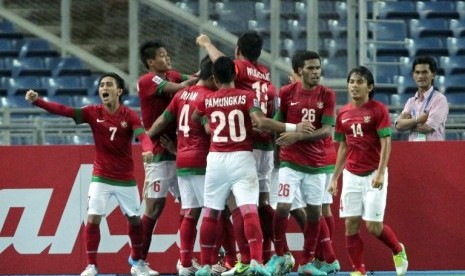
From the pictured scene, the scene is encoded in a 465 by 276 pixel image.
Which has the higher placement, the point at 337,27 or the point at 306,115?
the point at 337,27

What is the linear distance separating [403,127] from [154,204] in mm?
2617

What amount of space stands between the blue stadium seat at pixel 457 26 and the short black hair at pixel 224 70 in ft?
31.3

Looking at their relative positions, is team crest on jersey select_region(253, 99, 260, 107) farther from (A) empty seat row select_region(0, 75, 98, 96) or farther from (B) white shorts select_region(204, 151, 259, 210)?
(A) empty seat row select_region(0, 75, 98, 96)

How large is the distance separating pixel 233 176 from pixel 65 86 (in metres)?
8.65

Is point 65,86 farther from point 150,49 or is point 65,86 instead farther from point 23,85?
point 150,49

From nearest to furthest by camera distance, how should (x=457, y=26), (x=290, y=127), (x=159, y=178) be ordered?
(x=290, y=127) < (x=159, y=178) < (x=457, y=26)

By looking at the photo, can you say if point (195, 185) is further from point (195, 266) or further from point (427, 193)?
point (427, 193)

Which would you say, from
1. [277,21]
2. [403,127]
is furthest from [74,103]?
[403,127]

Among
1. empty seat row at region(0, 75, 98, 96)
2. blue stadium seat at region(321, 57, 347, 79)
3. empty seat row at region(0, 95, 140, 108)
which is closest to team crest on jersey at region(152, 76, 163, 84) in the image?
blue stadium seat at region(321, 57, 347, 79)

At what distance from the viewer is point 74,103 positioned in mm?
20688

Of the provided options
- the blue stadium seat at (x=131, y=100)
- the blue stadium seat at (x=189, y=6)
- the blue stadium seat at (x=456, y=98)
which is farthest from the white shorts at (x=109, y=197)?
the blue stadium seat at (x=456, y=98)

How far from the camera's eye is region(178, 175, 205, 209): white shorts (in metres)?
13.6

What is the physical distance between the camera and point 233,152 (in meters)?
12.9

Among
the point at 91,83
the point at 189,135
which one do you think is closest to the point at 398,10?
the point at 91,83
